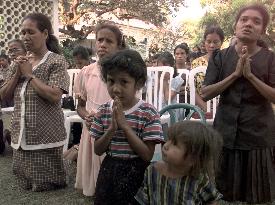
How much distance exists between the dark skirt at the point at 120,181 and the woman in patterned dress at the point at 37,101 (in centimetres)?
152

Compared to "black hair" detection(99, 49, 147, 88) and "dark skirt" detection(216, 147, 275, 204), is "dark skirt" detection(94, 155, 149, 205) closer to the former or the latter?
"black hair" detection(99, 49, 147, 88)

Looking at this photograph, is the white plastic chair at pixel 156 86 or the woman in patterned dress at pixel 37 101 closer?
the woman in patterned dress at pixel 37 101

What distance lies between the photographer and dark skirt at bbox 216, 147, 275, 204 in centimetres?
314

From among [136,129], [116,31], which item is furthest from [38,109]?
[136,129]

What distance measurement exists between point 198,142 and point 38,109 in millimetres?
2094

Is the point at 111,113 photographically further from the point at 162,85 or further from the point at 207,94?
the point at 162,85

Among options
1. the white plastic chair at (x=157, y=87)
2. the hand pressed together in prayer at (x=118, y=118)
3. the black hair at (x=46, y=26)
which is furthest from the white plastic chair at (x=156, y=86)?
the hand pressed together in prayer at (x=118, y=118)

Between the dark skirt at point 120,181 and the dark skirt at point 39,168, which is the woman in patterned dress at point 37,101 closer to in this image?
the dark skirt at point 39,168

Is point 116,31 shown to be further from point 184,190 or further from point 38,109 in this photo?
point 184,190

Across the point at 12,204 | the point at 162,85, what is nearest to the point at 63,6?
the point at 162,85

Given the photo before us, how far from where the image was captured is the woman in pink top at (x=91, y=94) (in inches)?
115

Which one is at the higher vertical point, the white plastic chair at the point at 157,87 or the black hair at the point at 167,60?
the black hair at the point at 167,60

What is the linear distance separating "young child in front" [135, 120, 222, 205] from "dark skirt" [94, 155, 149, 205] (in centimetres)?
19

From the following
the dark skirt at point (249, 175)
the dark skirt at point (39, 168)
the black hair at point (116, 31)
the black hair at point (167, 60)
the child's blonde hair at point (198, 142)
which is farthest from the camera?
the black hair at point (167, 60)
